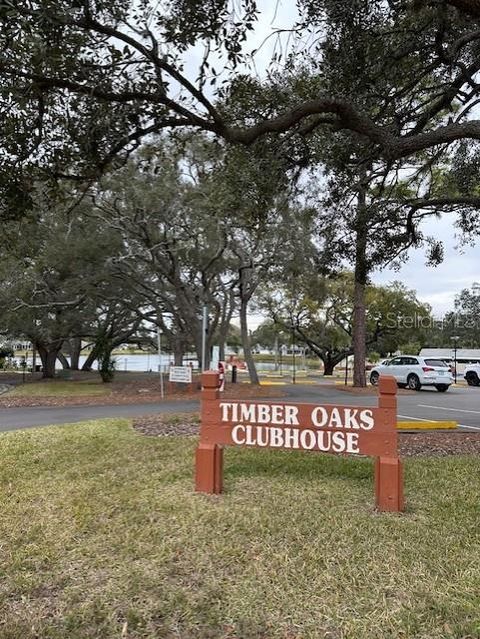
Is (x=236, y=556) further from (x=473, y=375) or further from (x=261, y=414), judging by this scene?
(x=473, y=375)

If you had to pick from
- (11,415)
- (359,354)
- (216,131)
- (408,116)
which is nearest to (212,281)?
(359,354)

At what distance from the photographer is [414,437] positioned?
28.7 ft

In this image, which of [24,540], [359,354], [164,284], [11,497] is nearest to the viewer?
[24,540]

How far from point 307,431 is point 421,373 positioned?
1968 centimetres

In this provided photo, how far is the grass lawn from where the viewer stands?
2803mm

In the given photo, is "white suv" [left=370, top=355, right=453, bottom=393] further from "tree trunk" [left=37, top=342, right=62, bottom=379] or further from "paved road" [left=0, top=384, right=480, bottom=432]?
"tree trunk" [left=37, top=342, right=62, bottom=379]

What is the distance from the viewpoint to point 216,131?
5.80 metres

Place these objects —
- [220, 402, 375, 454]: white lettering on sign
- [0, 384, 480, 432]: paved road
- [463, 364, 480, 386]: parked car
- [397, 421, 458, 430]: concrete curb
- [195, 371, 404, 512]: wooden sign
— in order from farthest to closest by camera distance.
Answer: [463, 364, 480, 386]: parked car, [0, 384, 480, 432]: paved road, [397, 421, 458, 430]: concrete curb, [220, 402, 375, 454]: white lettering on sign, [195, 371, 404, 512]: wooden sign

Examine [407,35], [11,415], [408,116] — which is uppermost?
[407,35]

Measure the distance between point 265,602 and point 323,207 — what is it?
920 centimetres

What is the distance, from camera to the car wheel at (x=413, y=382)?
76.6ft

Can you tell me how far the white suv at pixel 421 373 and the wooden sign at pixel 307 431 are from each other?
1895 centimetres

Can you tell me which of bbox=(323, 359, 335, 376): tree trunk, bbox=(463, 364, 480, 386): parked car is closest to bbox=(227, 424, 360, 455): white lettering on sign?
bbox=(463, 364, 480, 386): parked car

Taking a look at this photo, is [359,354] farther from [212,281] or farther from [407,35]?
[407,35]
